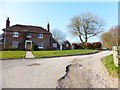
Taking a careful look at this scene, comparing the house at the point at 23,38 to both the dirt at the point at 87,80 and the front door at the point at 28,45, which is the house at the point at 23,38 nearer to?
the front door at the point at 28,45

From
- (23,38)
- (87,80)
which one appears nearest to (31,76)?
(87,80)

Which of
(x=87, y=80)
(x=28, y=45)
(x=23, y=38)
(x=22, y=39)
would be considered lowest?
(x=87, y=80)

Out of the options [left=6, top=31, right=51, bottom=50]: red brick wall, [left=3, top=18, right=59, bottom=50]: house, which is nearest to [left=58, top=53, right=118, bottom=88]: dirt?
[left=3, top=18, right=59, bottom=50]: house

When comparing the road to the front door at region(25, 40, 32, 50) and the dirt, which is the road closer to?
the dirt

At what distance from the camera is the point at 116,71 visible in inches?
167

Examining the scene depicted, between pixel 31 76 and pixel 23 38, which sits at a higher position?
pixel 23 38

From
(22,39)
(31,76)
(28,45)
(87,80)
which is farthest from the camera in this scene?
(28,45)

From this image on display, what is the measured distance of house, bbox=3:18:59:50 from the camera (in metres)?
20.6

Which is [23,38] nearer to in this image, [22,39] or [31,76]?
[22,39]

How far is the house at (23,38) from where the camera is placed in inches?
811

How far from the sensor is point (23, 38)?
21.9 meters

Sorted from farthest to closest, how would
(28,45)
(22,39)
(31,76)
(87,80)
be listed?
1. (28,45)
2. (22,39)
3. (31,76)
4. (87,80)

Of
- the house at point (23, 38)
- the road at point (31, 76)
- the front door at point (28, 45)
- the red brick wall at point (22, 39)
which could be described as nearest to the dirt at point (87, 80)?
the road at point (31, 76)

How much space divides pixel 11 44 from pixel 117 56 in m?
22.8
